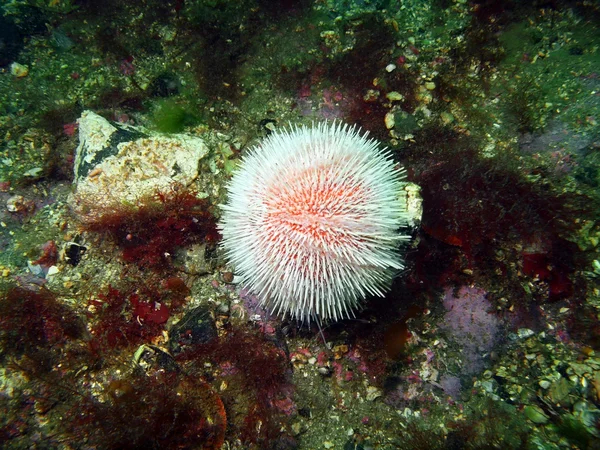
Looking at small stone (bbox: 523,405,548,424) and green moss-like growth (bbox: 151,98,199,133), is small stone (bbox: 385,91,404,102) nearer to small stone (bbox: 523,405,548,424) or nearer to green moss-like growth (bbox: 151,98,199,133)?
green moss-like growth (bbox: 151,98,199,133)

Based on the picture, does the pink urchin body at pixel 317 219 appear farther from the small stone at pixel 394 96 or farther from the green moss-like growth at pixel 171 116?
the green moss-like growth at pixel 171 116

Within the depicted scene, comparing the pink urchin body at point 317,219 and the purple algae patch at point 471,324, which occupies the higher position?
the pink urchin body at point 317,219

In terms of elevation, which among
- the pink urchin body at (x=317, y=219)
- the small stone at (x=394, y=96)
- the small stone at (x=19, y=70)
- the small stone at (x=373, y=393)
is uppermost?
the small stone at (x=19, y=70)

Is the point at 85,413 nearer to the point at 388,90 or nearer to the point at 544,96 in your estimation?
the point at 388,90

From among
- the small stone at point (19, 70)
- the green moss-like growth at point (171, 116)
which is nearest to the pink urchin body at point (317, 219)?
the green moss-like growth at point (171, 116)

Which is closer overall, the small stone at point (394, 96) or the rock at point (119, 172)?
the rock at point (119, 172)

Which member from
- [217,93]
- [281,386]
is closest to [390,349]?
[281,386]

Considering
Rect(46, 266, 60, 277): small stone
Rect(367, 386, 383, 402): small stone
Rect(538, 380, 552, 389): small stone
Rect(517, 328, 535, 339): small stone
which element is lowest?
Rect(367, 386, 383, 402): small stone

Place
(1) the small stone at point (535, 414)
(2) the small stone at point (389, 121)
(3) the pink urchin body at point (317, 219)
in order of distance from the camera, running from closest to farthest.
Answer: (3) the pink urchin body at point (317, 219) < (1) the small stone at point (535, 414) < (2) the small stone at point (389, 121)

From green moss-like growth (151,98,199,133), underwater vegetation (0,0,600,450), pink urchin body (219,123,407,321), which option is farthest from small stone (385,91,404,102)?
green moss-like growth (151,98,199,133)
